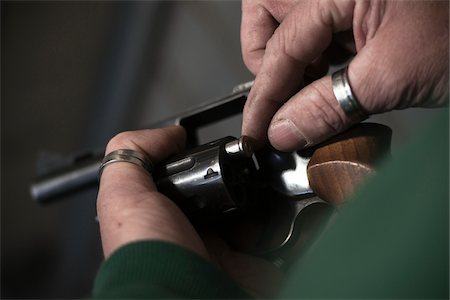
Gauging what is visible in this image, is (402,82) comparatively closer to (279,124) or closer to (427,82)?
(427,82)

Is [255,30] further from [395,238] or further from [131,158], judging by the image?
[395,238]

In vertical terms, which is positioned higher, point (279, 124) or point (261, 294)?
point (279, 124)

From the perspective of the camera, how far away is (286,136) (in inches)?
22.5

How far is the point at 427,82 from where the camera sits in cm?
52

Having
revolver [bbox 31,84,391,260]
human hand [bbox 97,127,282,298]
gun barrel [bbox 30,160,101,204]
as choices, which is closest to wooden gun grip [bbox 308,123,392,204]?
revolver [bbox 31,84,391,260]

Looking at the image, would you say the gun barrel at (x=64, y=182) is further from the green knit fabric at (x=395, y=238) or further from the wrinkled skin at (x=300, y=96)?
the green knit fabric at (x=395, y=238)

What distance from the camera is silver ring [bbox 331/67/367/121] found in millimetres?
532

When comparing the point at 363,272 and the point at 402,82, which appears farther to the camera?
the point at 402,82

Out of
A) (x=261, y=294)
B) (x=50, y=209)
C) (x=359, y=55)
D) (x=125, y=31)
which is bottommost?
(x=50, y=209)

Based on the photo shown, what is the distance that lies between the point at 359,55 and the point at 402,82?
1.9 inches

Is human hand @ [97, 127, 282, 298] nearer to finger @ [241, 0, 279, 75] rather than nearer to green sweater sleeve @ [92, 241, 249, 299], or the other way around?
green sweater sleeve @ [92, 241, 249, 299]

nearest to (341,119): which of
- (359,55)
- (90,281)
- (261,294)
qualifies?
(359,55)

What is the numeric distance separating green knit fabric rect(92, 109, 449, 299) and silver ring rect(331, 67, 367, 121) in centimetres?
20

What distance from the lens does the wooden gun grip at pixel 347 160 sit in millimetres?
517
